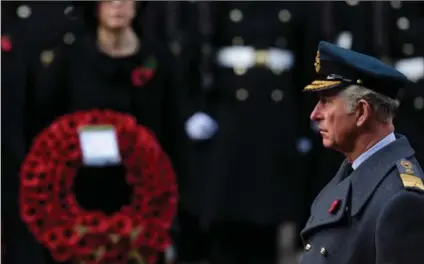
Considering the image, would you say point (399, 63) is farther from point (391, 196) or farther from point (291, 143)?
point (391, 196)

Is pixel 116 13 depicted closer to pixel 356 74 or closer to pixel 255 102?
pixel 255 102

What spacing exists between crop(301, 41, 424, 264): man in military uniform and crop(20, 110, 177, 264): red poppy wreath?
103 inches

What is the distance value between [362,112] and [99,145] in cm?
287

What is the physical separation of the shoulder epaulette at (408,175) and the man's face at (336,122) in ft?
0.53

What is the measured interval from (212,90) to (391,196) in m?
3.35

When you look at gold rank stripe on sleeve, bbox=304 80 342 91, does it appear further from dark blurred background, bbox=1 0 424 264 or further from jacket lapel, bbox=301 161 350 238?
dark blurred background, bbox=1 0 424 264

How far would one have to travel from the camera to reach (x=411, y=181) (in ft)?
11.7

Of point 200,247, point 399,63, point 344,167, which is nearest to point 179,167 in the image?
point 200,247

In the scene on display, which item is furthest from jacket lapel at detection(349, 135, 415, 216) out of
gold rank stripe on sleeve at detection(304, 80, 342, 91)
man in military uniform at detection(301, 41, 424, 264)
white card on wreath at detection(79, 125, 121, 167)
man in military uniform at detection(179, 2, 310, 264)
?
man in military uniform at detection(179, 2, 310, 264)

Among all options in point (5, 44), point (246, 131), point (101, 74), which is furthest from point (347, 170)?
point (5, 44)

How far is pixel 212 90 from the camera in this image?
6840mm

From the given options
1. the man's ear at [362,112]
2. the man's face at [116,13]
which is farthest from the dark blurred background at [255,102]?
the man's ear at [362,112]

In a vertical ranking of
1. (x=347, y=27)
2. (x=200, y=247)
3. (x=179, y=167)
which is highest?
(x=347, y=27)

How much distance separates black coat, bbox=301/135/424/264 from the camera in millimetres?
3469
